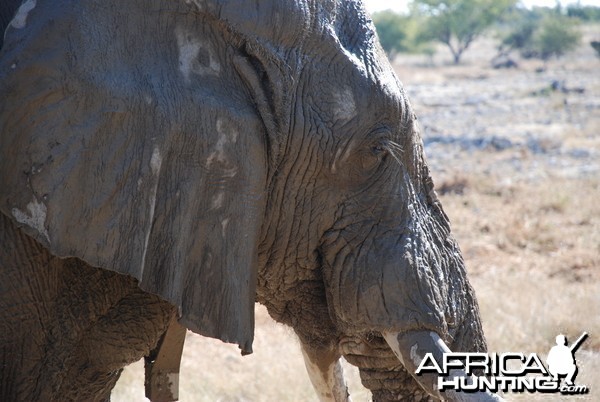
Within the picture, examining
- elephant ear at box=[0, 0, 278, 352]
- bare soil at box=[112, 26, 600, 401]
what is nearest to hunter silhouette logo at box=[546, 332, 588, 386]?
bare soil at box=[112, 26, 600, 401]

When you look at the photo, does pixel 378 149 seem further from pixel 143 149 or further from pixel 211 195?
pixel 143 149

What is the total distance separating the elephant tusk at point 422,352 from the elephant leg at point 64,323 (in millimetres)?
621

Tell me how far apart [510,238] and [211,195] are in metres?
7.90

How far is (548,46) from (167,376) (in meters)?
38.9

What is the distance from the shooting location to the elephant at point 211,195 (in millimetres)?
2283

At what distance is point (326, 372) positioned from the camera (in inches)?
120

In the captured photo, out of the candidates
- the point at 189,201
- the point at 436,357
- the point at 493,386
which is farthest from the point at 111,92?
the point at 493,386

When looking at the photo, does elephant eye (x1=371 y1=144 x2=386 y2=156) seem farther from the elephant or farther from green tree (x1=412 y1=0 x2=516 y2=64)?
green tree (x1=412 y1=0 x2=516 y2=64)

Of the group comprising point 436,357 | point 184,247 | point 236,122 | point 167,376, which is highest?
point 236,122

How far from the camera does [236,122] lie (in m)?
2.46

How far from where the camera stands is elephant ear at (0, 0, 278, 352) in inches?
89.2

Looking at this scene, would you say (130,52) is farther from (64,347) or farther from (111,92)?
(64,347)

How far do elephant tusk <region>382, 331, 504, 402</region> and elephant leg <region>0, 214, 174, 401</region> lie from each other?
621 millimetres

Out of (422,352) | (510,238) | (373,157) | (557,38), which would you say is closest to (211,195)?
(373,157)
